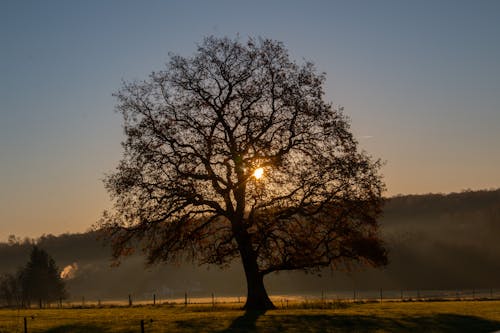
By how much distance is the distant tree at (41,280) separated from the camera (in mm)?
169500

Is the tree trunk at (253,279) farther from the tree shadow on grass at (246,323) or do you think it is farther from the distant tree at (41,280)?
the distant tree at (41,280)

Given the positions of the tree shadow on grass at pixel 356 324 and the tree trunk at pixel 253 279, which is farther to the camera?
the tree trunk at pixel 253 279

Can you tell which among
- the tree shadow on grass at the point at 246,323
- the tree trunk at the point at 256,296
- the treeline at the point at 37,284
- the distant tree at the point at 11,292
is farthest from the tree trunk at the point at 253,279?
the distant tree at the point at 11,292

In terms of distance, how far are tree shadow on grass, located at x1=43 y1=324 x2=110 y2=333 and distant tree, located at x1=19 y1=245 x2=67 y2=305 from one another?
435ft

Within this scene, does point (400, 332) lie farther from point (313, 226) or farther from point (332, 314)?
point (313, 226)

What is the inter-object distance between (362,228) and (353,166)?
4.56 metres

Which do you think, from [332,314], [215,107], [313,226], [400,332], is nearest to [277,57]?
[215,107]

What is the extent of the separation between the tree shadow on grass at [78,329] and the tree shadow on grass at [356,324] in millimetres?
6875

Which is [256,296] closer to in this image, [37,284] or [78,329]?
[78,329]

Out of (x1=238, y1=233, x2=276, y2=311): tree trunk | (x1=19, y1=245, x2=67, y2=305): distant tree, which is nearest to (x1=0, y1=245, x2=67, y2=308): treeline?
(x1=19, y1=245, x2=67, y2=305): distant tree

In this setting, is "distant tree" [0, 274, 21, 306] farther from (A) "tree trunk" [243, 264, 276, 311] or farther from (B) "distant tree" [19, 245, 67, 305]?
(A) "tree trunk" [243, 264, 276, 311]

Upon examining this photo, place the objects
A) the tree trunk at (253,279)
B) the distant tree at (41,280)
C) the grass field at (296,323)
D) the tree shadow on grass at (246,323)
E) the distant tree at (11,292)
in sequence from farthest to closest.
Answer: the distant tree at (11,292) < the distant tree at (41,280) < the tree trunk at (253,279) < the grass field at (296,323) < the tree shadow on grass at (246,323)

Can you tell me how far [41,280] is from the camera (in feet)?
562

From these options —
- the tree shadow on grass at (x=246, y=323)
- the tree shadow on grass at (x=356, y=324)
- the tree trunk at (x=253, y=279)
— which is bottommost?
the tree shadow on grass at (x=356, y=324)
